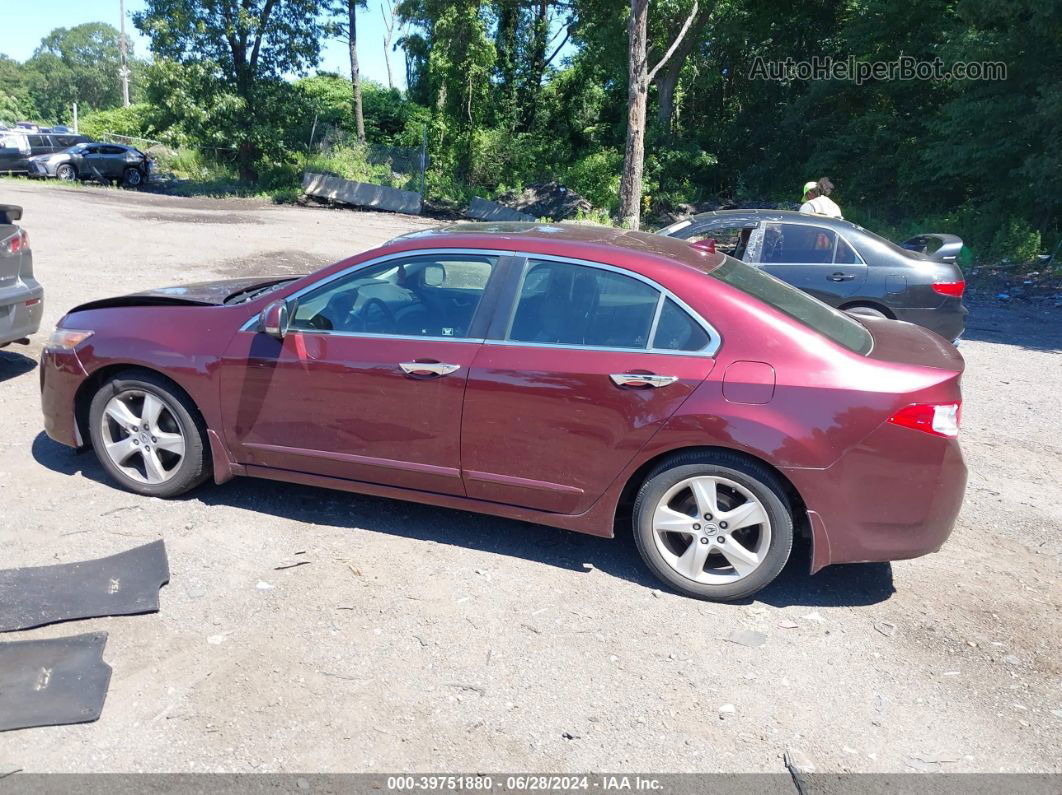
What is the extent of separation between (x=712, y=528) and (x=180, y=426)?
9.70ft

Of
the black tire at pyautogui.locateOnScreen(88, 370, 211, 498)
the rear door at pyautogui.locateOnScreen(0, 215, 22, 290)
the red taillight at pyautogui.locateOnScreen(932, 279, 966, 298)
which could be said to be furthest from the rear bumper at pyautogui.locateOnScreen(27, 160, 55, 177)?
the red taillight at pyautogui.locateOnScreen(932, 279, 966, 298)

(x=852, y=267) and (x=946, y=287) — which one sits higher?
(x=852, y=267)

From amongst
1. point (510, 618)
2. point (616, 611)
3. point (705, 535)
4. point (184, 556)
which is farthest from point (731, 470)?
point (184, 556)

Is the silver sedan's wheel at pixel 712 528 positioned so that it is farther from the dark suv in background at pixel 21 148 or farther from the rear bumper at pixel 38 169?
the dark suv in background at pixel 21 148

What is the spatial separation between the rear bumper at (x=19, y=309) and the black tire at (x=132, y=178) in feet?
83.1

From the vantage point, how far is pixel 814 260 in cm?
852

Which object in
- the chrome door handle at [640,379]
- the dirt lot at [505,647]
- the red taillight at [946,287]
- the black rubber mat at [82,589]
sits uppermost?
the red taillight at [946,287]

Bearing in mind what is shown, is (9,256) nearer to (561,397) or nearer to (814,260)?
(561,397)

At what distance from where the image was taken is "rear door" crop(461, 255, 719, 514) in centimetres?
409

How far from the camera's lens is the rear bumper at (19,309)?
668 centimetres

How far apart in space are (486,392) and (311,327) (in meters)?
1.09

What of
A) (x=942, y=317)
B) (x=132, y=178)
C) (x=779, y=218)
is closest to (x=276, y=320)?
(x=779, y=218)

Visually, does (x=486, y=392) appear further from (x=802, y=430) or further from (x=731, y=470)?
(x=802, y=430)

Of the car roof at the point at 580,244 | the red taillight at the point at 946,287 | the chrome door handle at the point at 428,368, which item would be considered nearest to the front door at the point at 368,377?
the chrome door handle at the point at 428,368
